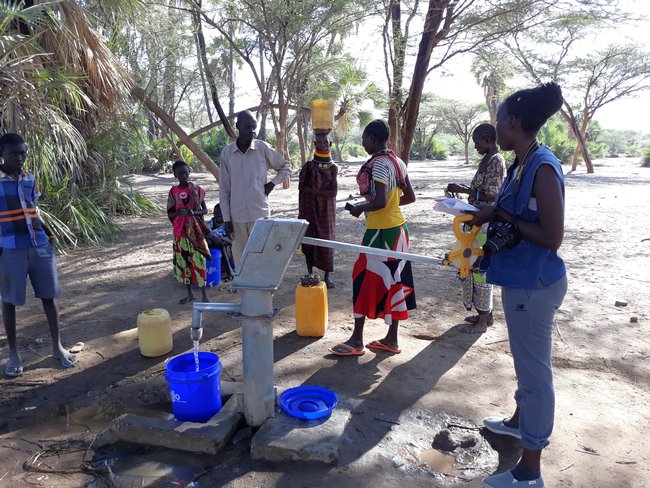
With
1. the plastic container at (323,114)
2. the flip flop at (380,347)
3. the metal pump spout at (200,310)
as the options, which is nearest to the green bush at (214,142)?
the plastic container at (323,114)

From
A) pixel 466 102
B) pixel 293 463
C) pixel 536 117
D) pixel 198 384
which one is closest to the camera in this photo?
pixel 536 117

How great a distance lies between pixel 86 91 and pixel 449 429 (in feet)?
22.1

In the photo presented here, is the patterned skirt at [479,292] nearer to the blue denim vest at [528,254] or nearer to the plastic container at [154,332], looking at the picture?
the blue denim vest at [528,254]

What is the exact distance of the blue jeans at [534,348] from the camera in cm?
180

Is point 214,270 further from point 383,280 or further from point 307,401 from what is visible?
point 307,401

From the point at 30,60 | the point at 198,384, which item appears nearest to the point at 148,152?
the point at 30,60

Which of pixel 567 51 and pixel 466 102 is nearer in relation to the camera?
pixel 567 51

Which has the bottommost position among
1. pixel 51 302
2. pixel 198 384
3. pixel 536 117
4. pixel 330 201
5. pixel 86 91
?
pixel 198 384

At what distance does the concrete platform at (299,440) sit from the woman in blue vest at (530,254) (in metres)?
0.69

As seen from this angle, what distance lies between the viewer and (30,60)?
17.7ft

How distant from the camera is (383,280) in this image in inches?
123

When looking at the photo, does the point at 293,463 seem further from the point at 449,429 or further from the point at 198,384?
the point at 449,429

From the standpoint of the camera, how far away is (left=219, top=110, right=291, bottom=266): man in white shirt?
3.96 m

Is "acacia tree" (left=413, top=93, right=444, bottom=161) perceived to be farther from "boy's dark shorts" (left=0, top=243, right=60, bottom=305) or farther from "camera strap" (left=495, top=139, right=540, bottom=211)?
"camera strap" (left=495, top=139, right=540, bottom=211)
